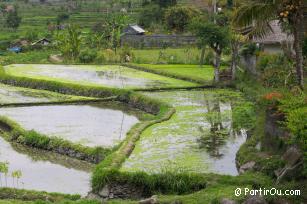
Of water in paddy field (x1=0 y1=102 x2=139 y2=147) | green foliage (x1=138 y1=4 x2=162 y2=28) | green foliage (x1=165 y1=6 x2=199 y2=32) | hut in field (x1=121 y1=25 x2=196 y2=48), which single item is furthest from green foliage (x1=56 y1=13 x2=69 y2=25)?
water in paddy field (x1=0 y1=102 x2=139 y2=147)

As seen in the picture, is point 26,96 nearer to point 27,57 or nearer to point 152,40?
point 27,57

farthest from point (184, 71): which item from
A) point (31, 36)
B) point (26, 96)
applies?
point (31, 36)

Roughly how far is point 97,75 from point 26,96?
20.5 feet

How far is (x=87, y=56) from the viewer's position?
38.3 m

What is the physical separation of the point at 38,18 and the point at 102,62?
31658 millimetres

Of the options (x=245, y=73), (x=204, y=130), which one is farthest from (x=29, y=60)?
(x=204, y=130)

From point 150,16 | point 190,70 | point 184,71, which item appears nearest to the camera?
point 184,71

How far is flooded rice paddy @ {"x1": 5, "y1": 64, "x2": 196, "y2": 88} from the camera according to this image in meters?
28.6

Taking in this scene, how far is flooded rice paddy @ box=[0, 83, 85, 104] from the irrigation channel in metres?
0.04

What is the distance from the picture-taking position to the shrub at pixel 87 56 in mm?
38438

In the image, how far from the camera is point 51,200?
41.0ft

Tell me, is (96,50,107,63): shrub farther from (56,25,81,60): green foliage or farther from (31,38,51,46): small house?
(31,38,51,46): small house

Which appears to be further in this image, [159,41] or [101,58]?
[159,41]

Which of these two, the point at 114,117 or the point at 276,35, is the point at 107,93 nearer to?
the point at 114,117
